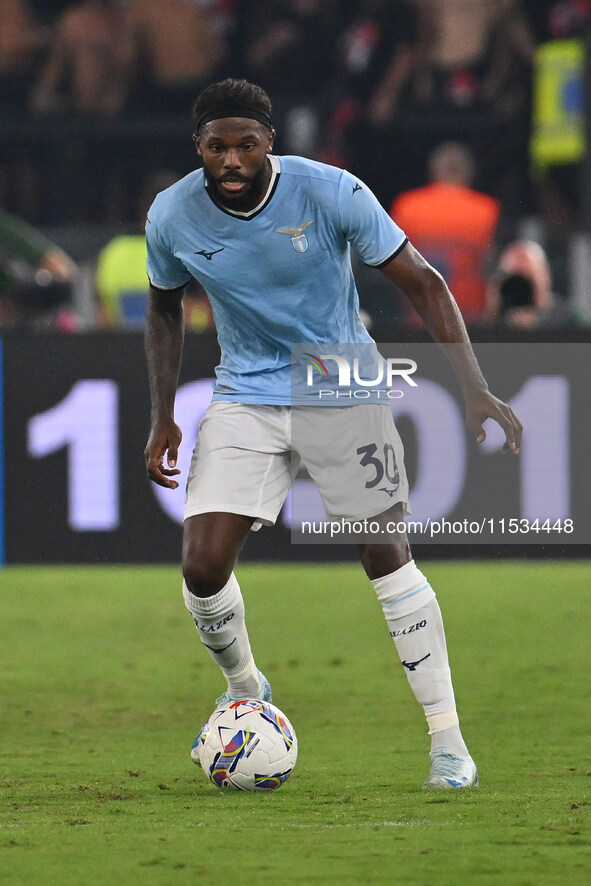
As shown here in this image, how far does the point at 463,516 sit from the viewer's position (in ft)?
29.8

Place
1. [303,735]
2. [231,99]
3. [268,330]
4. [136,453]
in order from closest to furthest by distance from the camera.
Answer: [231,99] < [268,330] < [303,735] < [136,453]

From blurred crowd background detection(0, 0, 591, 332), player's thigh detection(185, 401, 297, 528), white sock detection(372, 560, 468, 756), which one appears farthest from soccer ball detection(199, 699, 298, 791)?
blurred crowd background detection(0, 0, 591, 332)

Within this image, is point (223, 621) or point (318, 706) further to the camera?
point (318, 706)

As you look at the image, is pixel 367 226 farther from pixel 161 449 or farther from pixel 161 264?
pixel 161 449

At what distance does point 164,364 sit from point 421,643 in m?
1.12

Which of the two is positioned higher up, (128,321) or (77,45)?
(77,45)

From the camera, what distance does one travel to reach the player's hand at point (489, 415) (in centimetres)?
427

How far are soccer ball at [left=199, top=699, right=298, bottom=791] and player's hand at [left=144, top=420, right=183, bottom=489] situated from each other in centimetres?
71

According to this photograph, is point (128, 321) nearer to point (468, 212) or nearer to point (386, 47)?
point (468, 212)

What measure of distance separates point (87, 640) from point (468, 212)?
4.53 m

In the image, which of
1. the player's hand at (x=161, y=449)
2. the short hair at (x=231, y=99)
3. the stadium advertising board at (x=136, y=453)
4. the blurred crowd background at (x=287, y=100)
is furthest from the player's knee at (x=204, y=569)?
the blurred crowd background at (x=287, y=100)

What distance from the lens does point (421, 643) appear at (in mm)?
4508

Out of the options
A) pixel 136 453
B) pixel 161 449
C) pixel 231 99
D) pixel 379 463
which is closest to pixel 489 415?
pixel 379 463

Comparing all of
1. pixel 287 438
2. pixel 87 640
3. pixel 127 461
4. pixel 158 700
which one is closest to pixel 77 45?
pixel 127 461
